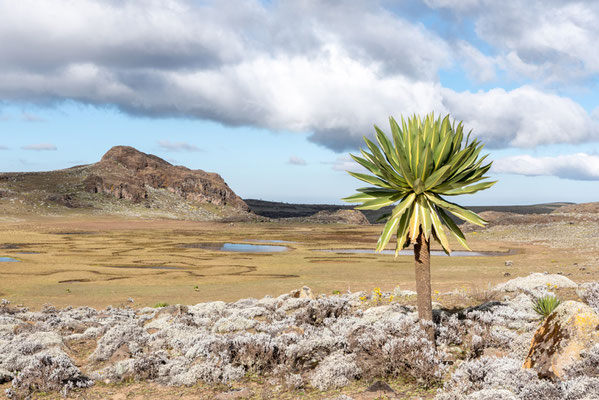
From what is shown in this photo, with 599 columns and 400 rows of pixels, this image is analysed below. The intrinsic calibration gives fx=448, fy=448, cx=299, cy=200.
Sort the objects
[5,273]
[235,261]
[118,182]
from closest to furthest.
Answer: [5,273], [235,261], [118,182]

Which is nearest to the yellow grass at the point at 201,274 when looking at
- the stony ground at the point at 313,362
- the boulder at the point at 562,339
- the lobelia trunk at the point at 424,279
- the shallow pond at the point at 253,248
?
the shallow pond at the point at 253,248

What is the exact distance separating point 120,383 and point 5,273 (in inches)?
1396

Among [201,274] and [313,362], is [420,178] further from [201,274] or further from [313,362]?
[201,274]

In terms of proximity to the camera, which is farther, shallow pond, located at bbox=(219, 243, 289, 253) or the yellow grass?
A: shallow pond, located at bbox=(219, 243, 289, 253)

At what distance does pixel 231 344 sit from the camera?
37.2 feet

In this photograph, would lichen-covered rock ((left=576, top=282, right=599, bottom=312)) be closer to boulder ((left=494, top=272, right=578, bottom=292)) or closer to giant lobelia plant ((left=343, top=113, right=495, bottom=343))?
boulder ((left=494, top=272, right=578, bottom=292))

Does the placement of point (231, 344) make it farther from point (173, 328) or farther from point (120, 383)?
point (173, 328)

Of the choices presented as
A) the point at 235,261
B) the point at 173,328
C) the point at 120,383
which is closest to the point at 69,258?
the point at 235,261

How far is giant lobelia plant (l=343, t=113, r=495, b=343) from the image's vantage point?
9.73 metres

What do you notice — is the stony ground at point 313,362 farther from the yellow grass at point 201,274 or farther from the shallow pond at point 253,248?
the shallow pond at point 253,248

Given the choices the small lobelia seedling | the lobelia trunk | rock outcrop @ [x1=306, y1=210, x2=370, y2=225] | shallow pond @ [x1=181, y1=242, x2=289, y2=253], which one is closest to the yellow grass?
shallow pond @ [x1=181, y1=242, x2=289, y2=253]

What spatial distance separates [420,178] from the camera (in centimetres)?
977

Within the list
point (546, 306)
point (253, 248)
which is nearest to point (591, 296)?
point (546, 306)

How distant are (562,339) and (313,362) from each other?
5.44 m
